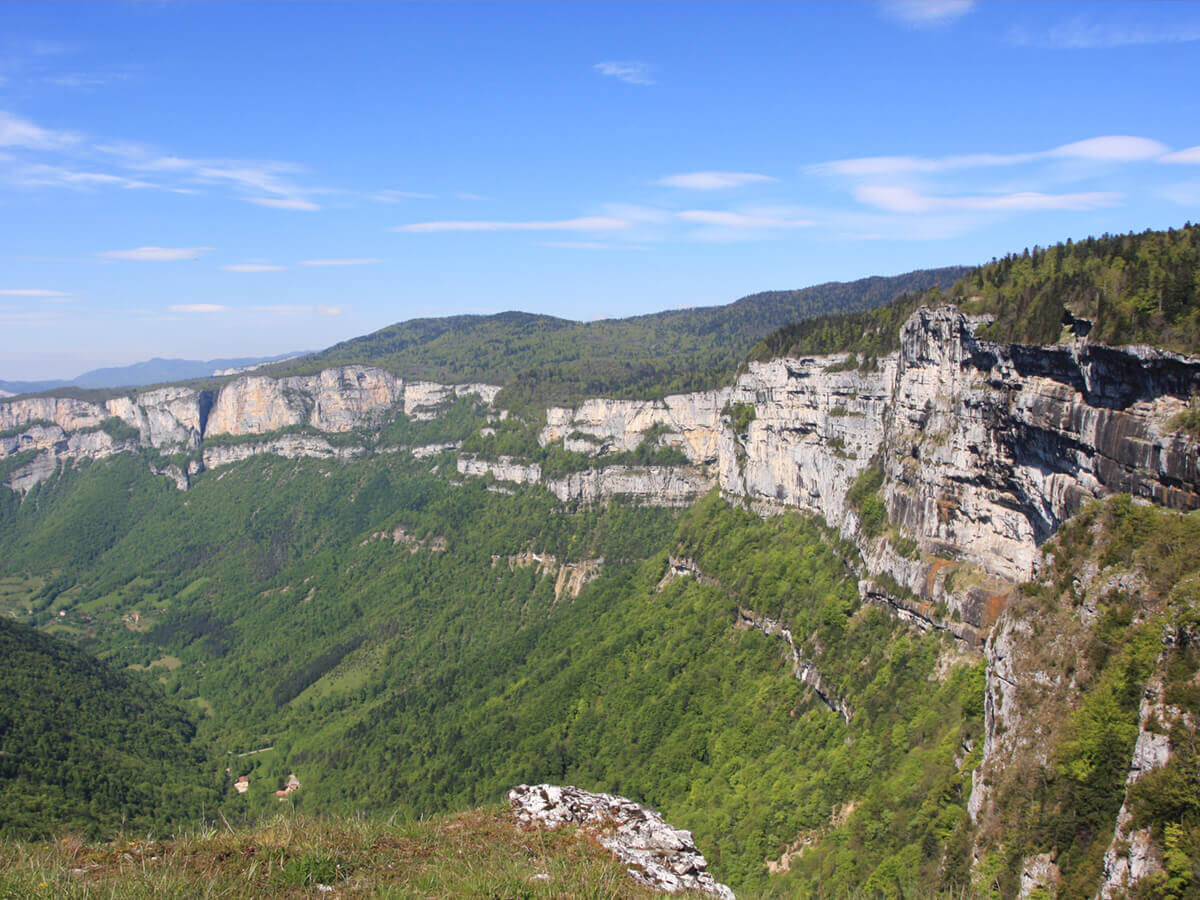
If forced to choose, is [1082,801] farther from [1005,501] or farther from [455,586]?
[455,586]

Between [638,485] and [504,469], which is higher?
[504,469]

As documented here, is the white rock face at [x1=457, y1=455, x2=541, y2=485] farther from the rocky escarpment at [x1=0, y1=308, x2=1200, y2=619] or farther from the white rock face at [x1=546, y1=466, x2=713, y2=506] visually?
the rocky escarpment at [x1=0, y1=308, x2=1200, y2=619]

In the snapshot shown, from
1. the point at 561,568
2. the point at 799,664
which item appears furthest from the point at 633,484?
the point at 799,664

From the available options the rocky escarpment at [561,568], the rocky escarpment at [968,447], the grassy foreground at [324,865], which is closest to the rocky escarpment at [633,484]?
the rocky escarpment at [561,568]

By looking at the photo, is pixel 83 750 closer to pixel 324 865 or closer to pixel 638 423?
pixel 324 865

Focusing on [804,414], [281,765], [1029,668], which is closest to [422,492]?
[281,765]

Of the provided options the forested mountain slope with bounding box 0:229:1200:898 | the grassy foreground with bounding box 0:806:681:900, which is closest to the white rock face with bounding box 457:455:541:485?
the forested mountain slope with bounding box 0:229:1200:898
